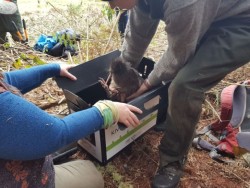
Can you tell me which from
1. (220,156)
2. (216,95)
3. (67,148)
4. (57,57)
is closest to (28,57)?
(57,57)

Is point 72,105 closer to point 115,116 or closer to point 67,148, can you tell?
point 67,148

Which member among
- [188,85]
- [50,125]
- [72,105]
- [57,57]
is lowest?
[57,57]

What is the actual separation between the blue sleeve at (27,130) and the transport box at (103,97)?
529 millimetres

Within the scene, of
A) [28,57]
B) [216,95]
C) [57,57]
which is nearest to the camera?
[216,95]

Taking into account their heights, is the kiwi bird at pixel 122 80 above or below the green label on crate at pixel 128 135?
above

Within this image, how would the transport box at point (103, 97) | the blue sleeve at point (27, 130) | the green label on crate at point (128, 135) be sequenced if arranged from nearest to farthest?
the blue sleeve at point (27, 130) → the transport box at point (103, 97) → the green label on crate at point (128, 135)

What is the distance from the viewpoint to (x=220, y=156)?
2.18m

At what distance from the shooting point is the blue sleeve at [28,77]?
1.58 m

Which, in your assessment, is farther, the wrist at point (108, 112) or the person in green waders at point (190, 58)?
the person in green waders at point (190, 58)

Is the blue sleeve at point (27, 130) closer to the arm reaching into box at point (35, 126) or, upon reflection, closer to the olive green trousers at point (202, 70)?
the arm reaching into box at point (35, 126)

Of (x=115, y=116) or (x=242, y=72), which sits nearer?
(x=115, y=116)

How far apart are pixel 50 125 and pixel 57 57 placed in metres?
3.21

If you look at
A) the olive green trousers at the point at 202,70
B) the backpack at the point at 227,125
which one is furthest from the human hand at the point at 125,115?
the backpack at the point at 227,125

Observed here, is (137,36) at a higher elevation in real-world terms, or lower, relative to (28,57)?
higher
